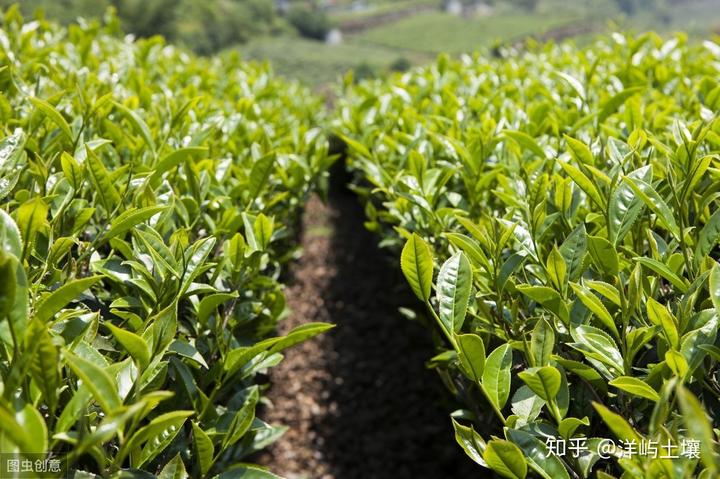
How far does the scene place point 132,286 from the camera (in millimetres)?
1671

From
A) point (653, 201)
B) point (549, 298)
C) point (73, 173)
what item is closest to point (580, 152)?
point (653, 201)

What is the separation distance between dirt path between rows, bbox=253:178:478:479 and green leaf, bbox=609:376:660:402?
1722 millimetres

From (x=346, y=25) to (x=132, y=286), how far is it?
91.9 m

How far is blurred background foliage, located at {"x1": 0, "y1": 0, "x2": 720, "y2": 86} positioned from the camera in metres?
49.2

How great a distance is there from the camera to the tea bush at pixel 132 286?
40.4 inches

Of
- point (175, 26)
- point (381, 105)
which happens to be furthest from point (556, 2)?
point (381, 105)

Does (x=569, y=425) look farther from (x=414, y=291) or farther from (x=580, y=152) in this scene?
(x=580, y=152)

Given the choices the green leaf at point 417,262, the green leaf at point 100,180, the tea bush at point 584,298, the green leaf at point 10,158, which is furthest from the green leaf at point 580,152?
the green leaf at point 10,158

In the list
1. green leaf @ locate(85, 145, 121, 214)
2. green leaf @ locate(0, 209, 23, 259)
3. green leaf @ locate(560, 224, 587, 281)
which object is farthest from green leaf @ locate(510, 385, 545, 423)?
green leaf @ locate(85, 145, 121, 214)

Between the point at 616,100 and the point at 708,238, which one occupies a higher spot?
the point at 616,100

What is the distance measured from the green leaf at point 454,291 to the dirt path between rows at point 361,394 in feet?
5.19

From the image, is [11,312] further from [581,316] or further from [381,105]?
[381,105]

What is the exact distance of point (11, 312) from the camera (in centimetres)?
100

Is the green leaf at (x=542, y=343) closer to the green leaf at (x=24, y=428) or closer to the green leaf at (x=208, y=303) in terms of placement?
the green leaf at (x=208, y=303)
